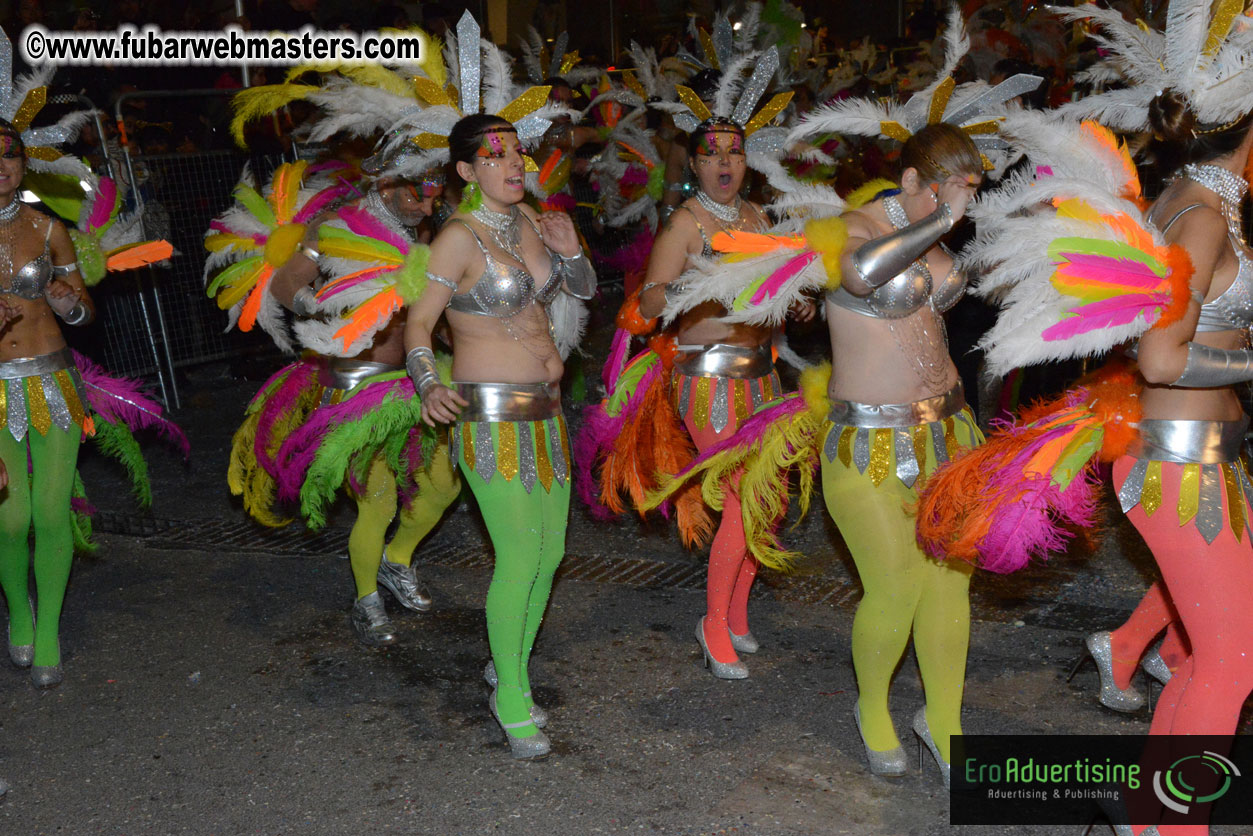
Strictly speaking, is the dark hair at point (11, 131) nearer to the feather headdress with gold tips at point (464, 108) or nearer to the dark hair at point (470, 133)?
the feather headdress with gold tips at point (464, 108)

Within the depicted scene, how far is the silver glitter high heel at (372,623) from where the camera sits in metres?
4.64

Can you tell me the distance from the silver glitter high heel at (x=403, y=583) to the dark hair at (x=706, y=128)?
6.89 ft

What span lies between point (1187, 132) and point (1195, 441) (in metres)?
0.73

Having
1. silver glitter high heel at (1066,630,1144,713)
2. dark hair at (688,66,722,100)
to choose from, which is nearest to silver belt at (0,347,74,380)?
dark hair at (688,66,722,100)

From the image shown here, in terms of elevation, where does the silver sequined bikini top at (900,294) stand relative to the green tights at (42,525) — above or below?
above

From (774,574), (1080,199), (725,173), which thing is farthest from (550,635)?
(1080,199)

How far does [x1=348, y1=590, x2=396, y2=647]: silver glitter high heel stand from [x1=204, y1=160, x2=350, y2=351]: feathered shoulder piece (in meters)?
1.08

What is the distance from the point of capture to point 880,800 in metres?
3.29

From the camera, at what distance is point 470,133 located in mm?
3531

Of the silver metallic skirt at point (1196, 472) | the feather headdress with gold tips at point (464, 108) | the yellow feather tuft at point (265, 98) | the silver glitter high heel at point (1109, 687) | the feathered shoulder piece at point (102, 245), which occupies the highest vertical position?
the yellow feather tuft at point (265, 98)

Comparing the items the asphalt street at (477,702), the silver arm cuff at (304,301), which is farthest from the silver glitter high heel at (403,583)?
the silver arm cuff at (304,301)

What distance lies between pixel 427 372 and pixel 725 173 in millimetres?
1394

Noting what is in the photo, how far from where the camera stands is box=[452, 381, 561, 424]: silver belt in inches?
139

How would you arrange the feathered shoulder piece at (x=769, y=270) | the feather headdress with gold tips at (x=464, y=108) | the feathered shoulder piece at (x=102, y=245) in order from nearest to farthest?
the feathered shoulder piece at (x=769, y=270) < the feather headdress with gold tips at (x=464, y=108) < the feathered shoulder piece at (x=102, y=245)
